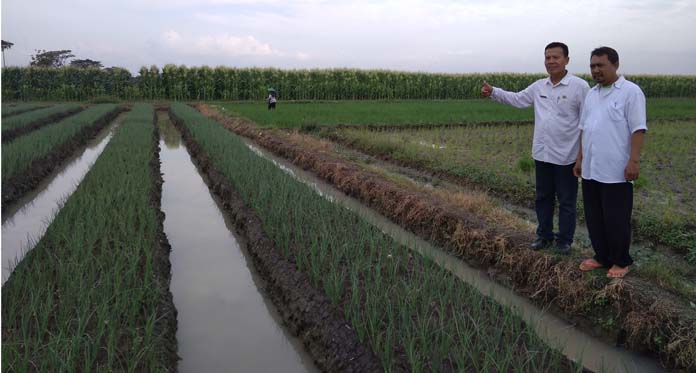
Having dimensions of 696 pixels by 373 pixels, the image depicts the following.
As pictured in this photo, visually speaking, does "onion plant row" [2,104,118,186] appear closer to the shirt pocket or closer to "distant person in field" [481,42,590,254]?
"distant person in field" [481,42,590,254]

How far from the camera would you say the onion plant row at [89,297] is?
2285 millimetres

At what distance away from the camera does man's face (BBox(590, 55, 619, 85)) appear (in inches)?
120

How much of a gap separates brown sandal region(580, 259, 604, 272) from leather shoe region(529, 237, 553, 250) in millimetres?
411

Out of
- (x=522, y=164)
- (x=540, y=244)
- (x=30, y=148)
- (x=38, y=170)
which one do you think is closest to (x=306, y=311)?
(x=540, y=244)

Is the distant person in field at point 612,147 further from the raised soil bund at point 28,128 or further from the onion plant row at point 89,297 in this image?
the raised soil bund at point 28,128

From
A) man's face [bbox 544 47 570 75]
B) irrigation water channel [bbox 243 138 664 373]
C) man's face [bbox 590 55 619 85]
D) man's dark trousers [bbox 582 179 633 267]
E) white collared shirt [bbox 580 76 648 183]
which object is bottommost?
irrigation water channel [bbox 243 138 664 373]

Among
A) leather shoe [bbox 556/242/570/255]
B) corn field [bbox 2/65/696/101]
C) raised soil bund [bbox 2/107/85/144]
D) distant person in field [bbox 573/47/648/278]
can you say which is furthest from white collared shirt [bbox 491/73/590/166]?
corn field [bbox 2/65/696/101]

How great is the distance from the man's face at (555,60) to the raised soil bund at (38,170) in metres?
5.70

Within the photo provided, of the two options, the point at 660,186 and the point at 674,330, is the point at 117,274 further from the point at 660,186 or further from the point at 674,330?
the point at 660,186

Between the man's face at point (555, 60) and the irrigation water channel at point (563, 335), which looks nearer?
the irrigation water channel at point (563, 335)

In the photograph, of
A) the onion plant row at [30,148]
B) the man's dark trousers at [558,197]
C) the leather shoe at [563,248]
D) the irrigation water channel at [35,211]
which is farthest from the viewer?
the onion plant row at [30,148]

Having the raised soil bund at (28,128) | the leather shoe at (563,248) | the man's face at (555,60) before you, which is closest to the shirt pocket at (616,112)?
the man's face at (555,60)

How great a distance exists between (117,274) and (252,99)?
25.6m

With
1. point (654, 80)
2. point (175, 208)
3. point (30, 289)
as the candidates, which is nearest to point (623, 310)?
point (30, 289)
